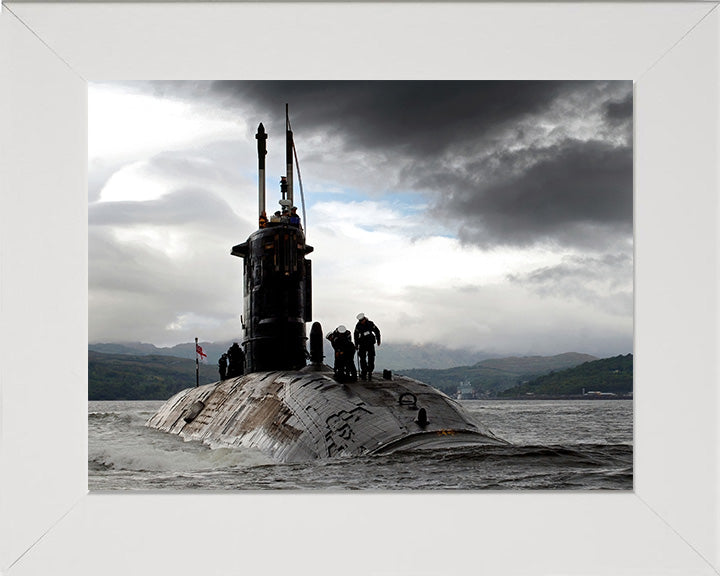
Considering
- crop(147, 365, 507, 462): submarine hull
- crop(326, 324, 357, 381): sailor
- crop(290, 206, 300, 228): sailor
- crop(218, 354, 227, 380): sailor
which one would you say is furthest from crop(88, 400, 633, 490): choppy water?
crop(218, 354, 227, 380): sailor

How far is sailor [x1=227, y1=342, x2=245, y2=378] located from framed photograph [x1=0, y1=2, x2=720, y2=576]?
900 cm

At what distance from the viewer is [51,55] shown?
584cm

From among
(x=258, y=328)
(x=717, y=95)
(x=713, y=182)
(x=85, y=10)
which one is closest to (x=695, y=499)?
(x=713, y=182)

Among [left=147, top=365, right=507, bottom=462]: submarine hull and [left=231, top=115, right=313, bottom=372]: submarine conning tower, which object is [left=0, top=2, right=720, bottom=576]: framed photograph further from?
[left=231, top=115, right=313, bottom=372]: submarine conning tower

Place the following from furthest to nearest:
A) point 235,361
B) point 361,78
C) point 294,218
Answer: point 235,361
point 294,218
point 361,78

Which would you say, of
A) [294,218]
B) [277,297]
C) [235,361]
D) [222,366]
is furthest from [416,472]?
[222,366]

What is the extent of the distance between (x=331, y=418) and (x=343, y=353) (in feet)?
4.76

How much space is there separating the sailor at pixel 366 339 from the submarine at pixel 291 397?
0.29 m

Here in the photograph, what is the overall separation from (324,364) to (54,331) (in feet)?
23.7

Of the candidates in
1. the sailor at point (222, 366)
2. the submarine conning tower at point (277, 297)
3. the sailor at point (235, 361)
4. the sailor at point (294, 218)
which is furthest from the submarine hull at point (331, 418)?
the sailor at point (222, 366)

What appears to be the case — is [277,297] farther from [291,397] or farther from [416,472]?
[416,472]

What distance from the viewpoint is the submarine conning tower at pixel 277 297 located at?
1309 cm

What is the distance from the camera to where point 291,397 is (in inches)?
427

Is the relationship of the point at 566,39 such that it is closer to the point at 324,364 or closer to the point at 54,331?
the point at 54,331
